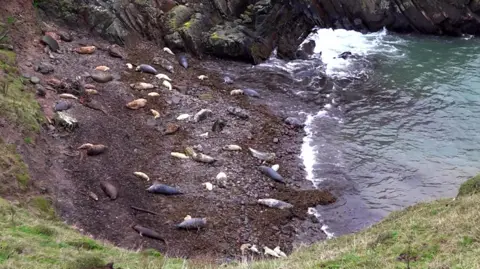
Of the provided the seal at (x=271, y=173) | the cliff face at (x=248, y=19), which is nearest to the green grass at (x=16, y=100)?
the cliff face at (x=248, y=19)

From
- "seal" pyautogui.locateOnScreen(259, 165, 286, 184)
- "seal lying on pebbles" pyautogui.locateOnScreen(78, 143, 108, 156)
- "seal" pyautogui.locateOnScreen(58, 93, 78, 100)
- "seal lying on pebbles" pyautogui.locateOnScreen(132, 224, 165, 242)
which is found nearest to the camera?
"seal lying on pebbles" pyautogui.locateOnScreen(132, 224, 165, 242)

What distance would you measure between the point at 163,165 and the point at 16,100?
193 inches

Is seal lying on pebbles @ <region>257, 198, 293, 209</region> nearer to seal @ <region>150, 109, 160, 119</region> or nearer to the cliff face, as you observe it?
seal @ <region>150, 109, 160, 119</region>

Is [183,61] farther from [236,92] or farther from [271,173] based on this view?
[271,173]

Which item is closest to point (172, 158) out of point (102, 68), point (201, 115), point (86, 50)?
point (201, 115)

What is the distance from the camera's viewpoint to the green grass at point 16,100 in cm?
1378

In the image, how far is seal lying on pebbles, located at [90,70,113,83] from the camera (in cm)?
1917

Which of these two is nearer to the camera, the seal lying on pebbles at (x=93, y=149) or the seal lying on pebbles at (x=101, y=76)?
the seal lying on pebbles at (x=93, y=149)

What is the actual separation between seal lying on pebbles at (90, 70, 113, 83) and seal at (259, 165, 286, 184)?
7388mm

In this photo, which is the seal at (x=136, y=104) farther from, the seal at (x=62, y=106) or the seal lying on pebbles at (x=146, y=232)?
the seal lying on pebbles at (x=146, y=232)

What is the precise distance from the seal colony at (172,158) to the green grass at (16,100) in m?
0.79

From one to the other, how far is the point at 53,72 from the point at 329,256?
45.4 ft

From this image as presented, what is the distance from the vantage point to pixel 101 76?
19328 millimetres

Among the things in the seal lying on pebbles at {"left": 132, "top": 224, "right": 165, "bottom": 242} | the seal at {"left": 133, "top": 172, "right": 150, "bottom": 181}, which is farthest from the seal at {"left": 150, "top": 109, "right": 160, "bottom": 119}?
the seal lying on pebbles at {"left": 132, "top": 224, "right": 165, "bottom": 242}
